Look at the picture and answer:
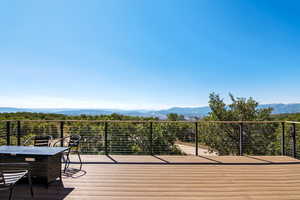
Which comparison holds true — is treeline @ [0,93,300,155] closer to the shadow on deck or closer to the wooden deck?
the shadow on deck

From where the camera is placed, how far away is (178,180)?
10.0 feet

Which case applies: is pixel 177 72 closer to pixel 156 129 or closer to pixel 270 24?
pixel 156 129

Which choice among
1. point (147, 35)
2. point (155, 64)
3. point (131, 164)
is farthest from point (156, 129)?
point (131, 164)

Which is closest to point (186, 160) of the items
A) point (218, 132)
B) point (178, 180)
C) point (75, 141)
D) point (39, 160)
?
point (178, 180)

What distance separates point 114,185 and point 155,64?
27.7 feet

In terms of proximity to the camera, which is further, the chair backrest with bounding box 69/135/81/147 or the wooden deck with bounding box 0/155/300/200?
the chair backrest with bounding box 69/135/81/147

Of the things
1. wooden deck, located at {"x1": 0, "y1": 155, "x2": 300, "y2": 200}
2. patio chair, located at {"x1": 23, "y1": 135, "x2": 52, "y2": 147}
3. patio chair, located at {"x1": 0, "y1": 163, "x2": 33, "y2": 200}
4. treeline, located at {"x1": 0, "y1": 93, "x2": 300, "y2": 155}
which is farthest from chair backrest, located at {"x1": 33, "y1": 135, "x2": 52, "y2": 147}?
treeline, located at {"x1": 0, "y1": 93, "x2": 300, "y2": 155}

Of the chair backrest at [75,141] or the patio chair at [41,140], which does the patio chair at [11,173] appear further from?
the patio chair at [41,140]

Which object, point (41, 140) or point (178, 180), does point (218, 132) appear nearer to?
point (178, 180)

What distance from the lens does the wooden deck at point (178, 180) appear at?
2.49 meters

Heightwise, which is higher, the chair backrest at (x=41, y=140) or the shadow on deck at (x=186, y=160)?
the chair backrest at (x=41, y=140)

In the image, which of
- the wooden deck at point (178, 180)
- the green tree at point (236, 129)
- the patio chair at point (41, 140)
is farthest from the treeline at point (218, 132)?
the patio chair at point (41, 140)

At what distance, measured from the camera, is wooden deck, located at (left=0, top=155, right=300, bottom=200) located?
249cm

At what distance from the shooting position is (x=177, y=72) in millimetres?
11859
